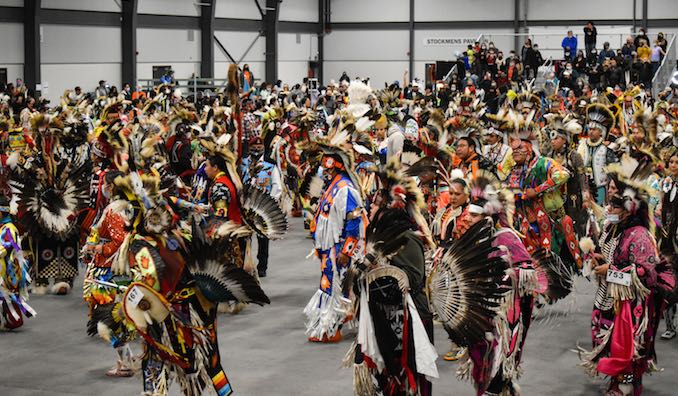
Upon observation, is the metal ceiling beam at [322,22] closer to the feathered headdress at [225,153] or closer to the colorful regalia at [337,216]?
the feathered headdress at [225,153]

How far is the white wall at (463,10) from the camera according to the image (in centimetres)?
3152

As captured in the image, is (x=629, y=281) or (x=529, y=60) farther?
(x=529, y=60)

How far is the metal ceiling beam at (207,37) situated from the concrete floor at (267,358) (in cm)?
2014

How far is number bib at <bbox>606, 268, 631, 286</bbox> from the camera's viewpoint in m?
5.47

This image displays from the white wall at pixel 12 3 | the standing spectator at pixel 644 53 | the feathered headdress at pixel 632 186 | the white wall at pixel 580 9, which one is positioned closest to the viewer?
the feathered headdress at pixel 632 186

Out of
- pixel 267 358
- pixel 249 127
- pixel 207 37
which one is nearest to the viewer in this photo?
pixel 267 358

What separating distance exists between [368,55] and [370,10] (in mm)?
1506

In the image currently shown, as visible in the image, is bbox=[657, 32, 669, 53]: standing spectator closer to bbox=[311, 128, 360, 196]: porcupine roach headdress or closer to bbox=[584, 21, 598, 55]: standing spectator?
bbox=[584, 21, 598, 55]: standing spectator

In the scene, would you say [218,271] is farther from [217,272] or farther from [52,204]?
[52,204]

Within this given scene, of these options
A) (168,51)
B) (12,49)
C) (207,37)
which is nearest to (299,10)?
(207,37)

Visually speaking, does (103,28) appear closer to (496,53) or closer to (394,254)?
(496,53)

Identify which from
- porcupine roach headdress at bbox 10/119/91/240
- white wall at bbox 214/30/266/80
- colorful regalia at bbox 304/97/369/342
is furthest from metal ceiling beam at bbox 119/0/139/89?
colorful regalia at bbox 304/97/369/342

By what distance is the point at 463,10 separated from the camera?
1260 inches

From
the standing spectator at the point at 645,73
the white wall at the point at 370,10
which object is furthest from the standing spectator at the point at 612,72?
the white wall at the point at 370,10
